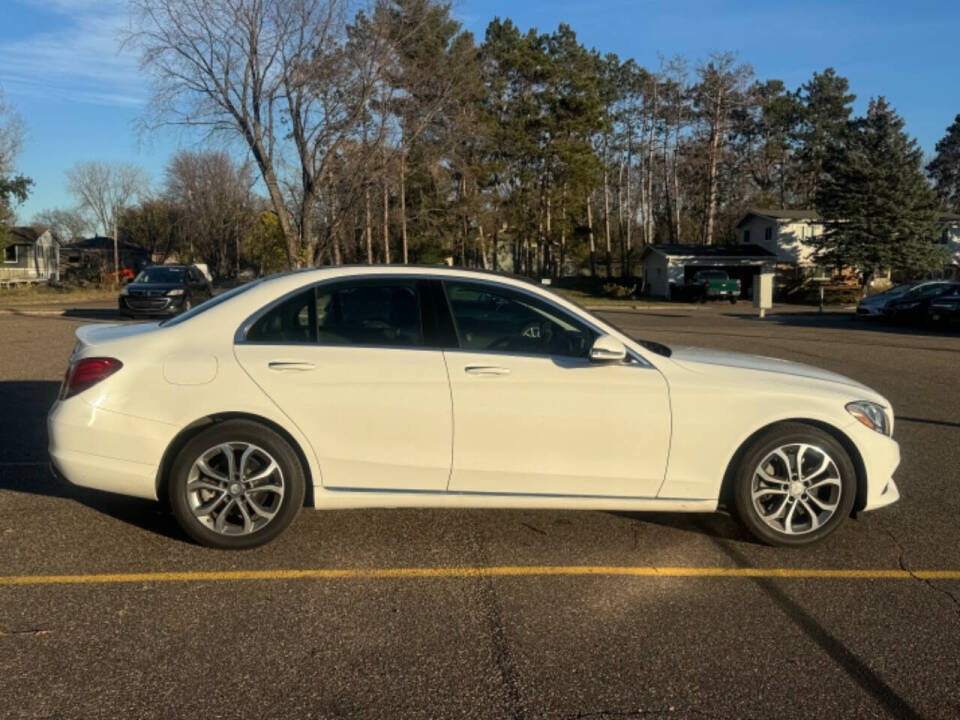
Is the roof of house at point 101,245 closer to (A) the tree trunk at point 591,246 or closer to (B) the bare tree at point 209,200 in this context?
(B) the bare tree at point 209,200

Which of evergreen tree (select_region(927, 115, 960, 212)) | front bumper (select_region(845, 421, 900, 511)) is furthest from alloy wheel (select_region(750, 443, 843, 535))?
evergreen tree (select_region(927, 115, 960, 212))

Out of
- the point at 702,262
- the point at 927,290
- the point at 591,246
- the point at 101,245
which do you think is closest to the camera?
the point at 927,290

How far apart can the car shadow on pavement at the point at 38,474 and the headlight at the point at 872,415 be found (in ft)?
13.0

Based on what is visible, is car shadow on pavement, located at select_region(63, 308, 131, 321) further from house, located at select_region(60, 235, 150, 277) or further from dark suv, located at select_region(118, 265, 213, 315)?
house, located at select_region(60, 235, 150, 277)

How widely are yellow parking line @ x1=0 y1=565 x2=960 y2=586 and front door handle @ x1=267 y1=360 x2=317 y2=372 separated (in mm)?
1085

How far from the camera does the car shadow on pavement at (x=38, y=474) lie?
5.17 meters

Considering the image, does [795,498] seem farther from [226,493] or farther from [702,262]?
[702,262]

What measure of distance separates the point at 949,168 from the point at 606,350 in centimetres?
8820

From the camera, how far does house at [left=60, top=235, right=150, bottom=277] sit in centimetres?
7400

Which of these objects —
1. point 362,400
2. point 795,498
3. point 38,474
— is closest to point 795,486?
point 795,498

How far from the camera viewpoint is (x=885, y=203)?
138 ft

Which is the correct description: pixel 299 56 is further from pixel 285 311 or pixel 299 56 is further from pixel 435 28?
pixel 285 311

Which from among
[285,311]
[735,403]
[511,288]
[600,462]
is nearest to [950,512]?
[735,403]

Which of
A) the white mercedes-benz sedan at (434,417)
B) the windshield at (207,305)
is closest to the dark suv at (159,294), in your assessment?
the windshield at (207,305)
